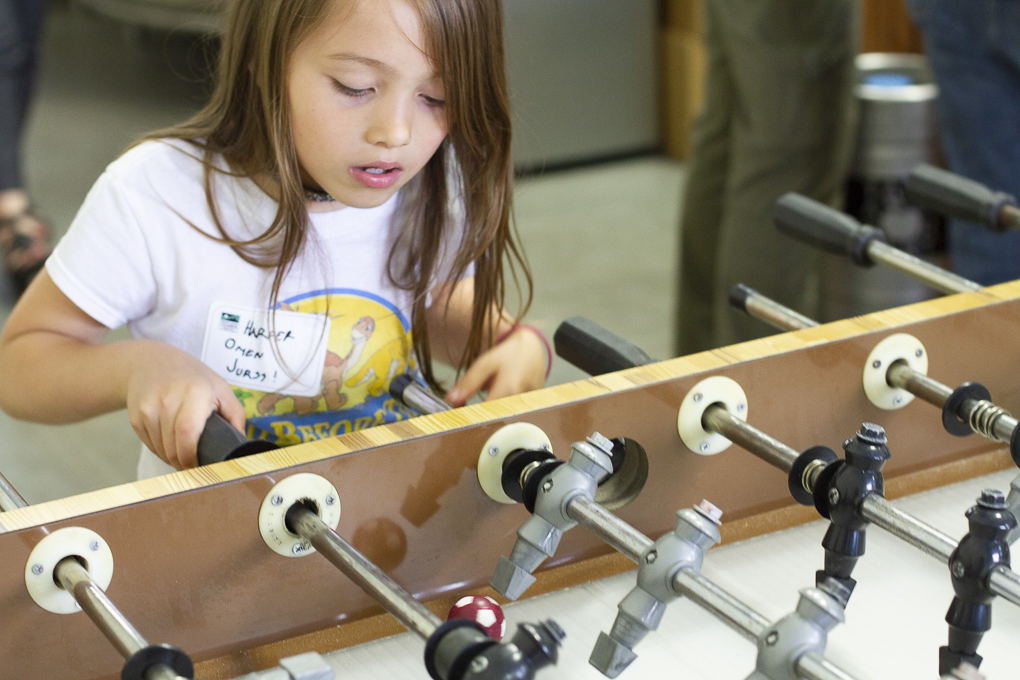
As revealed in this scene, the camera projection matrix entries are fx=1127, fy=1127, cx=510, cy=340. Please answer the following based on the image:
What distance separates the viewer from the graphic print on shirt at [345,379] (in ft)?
3.43

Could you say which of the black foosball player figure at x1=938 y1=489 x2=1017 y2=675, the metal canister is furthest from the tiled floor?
the black foosball player figure at x1=938 y1=489 x2=1017 y2=675

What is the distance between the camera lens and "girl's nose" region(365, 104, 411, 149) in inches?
35.3

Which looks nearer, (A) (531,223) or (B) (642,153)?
(A) (531,223)

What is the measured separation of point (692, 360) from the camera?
78 cm

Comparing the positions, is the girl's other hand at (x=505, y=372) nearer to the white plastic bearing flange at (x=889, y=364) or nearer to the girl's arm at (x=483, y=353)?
the girl's arm at (x=483, y=353)

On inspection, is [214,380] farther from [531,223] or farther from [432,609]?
[531,223]

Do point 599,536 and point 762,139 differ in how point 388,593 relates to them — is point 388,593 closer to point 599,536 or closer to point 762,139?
point 599,536

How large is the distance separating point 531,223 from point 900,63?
1063 mm

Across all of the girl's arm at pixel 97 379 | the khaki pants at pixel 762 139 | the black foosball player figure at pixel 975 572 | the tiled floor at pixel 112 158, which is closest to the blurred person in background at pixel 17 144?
the tiled floor at pixel 112 158

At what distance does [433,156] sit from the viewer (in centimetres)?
109

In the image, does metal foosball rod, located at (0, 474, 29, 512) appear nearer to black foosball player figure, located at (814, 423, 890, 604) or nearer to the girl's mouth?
the girl's mouth

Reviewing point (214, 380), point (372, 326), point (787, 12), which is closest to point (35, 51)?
point (787, 12)

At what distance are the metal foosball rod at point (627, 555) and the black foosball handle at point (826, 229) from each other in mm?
482

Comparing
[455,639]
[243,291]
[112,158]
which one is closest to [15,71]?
[112,158]
